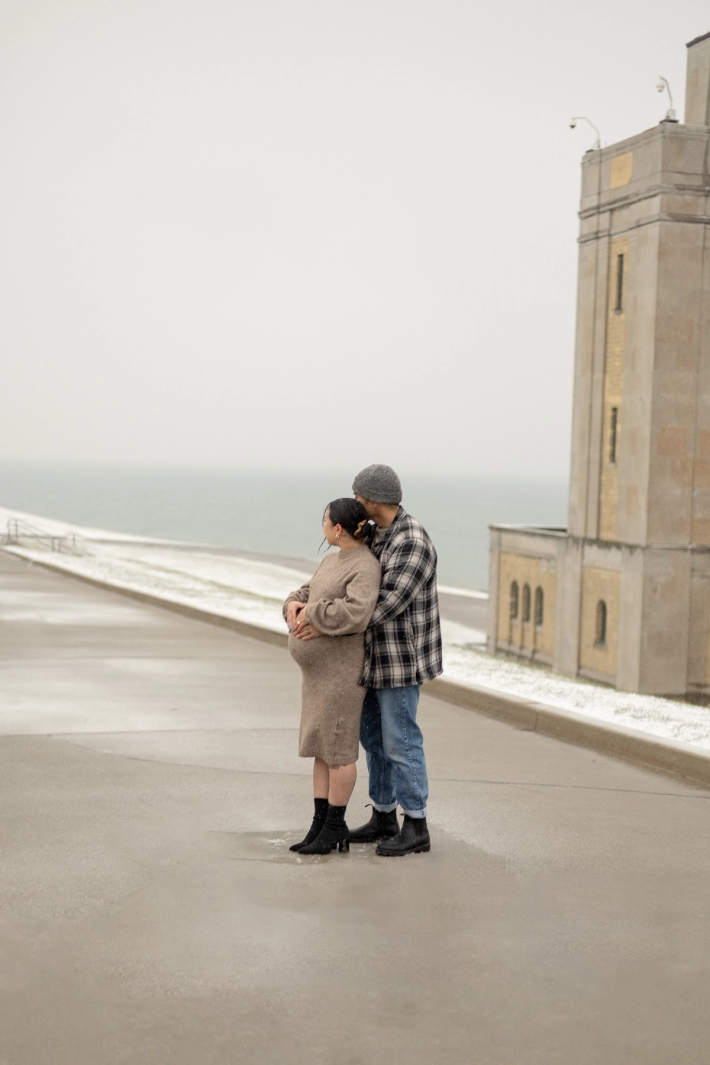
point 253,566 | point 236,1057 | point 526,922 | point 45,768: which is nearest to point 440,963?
point 526,922

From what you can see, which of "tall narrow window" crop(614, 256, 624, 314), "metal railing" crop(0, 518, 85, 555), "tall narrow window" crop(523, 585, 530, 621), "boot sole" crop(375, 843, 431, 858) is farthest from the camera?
"tall narrow window" crop(523, 585, 530, 621)

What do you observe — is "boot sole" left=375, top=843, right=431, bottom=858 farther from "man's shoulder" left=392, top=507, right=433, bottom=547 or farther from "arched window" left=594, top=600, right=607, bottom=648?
"arched window" left=594, top=600, right=607, bottom=648

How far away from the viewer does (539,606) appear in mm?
47719

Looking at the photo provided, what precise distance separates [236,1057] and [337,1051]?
0.32m

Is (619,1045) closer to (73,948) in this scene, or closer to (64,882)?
(73,948)

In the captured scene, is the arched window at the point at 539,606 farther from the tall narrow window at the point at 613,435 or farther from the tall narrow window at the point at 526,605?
the tall narrow window at the point at 613,435

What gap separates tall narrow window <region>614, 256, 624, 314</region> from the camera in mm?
44188

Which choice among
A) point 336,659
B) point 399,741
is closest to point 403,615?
point 336,659

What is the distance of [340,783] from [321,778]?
14 cm

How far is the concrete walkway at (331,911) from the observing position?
158 inches

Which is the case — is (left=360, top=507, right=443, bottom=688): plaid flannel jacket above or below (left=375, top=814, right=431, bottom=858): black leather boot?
above

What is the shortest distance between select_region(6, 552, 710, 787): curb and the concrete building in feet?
109

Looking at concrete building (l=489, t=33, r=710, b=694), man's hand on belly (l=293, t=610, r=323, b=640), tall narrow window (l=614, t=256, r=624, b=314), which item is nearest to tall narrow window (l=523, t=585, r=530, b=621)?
concrete building (l=489, t=33, r=710, b=694)

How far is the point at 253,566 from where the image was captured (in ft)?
254
